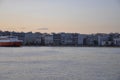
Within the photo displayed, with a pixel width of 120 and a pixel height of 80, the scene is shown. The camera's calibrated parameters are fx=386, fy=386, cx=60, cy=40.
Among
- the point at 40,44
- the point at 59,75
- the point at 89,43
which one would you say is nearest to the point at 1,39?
the point at 40,44

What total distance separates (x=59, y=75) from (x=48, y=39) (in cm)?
9140

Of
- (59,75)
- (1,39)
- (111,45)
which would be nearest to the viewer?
(59,75)

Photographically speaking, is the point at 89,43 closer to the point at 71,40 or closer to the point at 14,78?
the point at 71,40

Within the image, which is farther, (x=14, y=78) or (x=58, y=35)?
(x=58, y=35)

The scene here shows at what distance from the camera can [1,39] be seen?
271 feet

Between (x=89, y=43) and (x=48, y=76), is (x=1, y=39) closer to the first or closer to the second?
(x=89, y=43)

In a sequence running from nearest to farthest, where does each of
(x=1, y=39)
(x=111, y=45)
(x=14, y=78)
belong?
(x=14, y=78), (x=1, y=39), (x=111, y=45)

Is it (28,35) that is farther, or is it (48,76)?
(28,35)

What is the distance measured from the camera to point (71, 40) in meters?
114

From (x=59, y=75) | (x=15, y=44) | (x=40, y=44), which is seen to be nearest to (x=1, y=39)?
(x=15, y=44)

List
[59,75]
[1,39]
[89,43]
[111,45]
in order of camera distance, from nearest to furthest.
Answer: [59,75] → [1,39] → [111,45] → [89,43]

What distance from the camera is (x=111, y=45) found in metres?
103

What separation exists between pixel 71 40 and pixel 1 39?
3490 cm

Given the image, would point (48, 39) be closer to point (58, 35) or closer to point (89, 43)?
point (58, 35)
